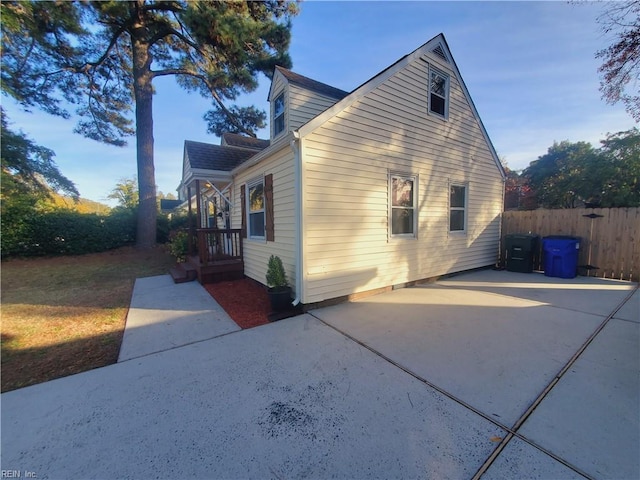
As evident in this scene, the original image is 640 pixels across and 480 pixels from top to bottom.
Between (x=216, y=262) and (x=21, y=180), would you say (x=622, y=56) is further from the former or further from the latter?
(x=21, y=180)

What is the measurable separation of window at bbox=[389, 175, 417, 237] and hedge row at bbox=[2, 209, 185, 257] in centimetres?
1194

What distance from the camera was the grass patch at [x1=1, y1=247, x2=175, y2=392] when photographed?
3.02 metres

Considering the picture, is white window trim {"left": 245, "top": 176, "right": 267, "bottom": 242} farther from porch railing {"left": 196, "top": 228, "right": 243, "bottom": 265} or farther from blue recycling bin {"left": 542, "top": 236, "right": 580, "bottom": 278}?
blue recycling bin {"left": 542, "top": 236, "right": 580, "bottom": 278}

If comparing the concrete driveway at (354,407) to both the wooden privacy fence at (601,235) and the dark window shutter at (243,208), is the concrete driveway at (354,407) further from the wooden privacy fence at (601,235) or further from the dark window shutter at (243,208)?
the wooden privacy fence at (601,235)

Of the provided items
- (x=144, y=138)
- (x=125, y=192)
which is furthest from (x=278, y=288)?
(x=125, y=192)

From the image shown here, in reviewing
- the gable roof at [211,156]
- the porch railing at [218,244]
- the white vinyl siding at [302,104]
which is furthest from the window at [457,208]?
the gable roof at [211,156]

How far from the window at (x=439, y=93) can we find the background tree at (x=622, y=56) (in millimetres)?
2788

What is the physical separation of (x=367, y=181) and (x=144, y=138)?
1123 cm

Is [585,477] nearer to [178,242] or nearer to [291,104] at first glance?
[291,104]

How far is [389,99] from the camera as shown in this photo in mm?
5492

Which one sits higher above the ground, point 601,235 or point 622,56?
point 622,56

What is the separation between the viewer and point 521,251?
768 centimetres

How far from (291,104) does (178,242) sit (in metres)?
6.82

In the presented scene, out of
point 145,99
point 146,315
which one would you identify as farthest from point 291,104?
point 145,99
